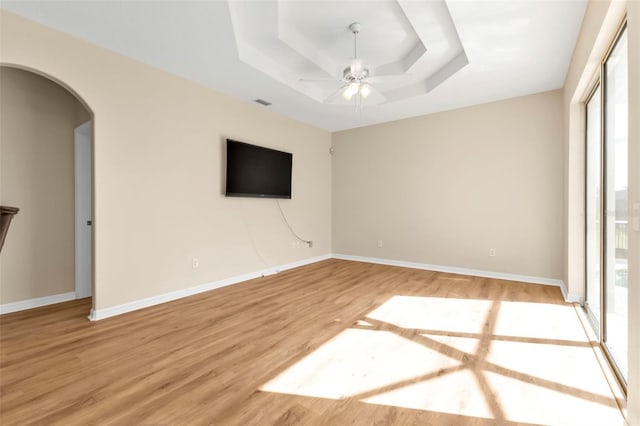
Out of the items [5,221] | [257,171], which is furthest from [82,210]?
[257,171]

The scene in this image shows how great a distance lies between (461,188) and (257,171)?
3320mm

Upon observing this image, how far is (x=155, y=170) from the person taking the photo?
3.35 metres

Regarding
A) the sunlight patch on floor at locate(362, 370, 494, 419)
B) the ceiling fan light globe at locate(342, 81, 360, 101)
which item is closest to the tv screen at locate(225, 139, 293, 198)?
the ceiling fan light globe at locate(342, 81, 360, 101)

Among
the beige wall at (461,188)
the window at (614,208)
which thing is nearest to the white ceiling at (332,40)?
the beige wall at (461,188)

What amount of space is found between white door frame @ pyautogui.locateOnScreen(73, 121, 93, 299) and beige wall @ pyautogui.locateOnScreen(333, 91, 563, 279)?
419cm

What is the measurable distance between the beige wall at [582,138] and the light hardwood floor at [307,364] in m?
0.45

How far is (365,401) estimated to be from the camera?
5.42ft

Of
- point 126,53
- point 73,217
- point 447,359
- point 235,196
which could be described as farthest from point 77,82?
point 447,359

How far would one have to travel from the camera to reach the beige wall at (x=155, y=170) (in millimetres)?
2787

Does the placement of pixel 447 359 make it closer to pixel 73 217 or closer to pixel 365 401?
pixel 365 401

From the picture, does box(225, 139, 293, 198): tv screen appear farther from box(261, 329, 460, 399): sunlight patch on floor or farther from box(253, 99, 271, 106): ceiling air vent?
box(261, 329, 460, 399): sunlight patch on floor

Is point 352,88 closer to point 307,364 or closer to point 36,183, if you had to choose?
point 307,364

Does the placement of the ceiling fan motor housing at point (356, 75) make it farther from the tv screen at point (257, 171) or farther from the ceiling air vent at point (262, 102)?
the tv screen at point (257, 171)

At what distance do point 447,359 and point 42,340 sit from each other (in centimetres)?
325
